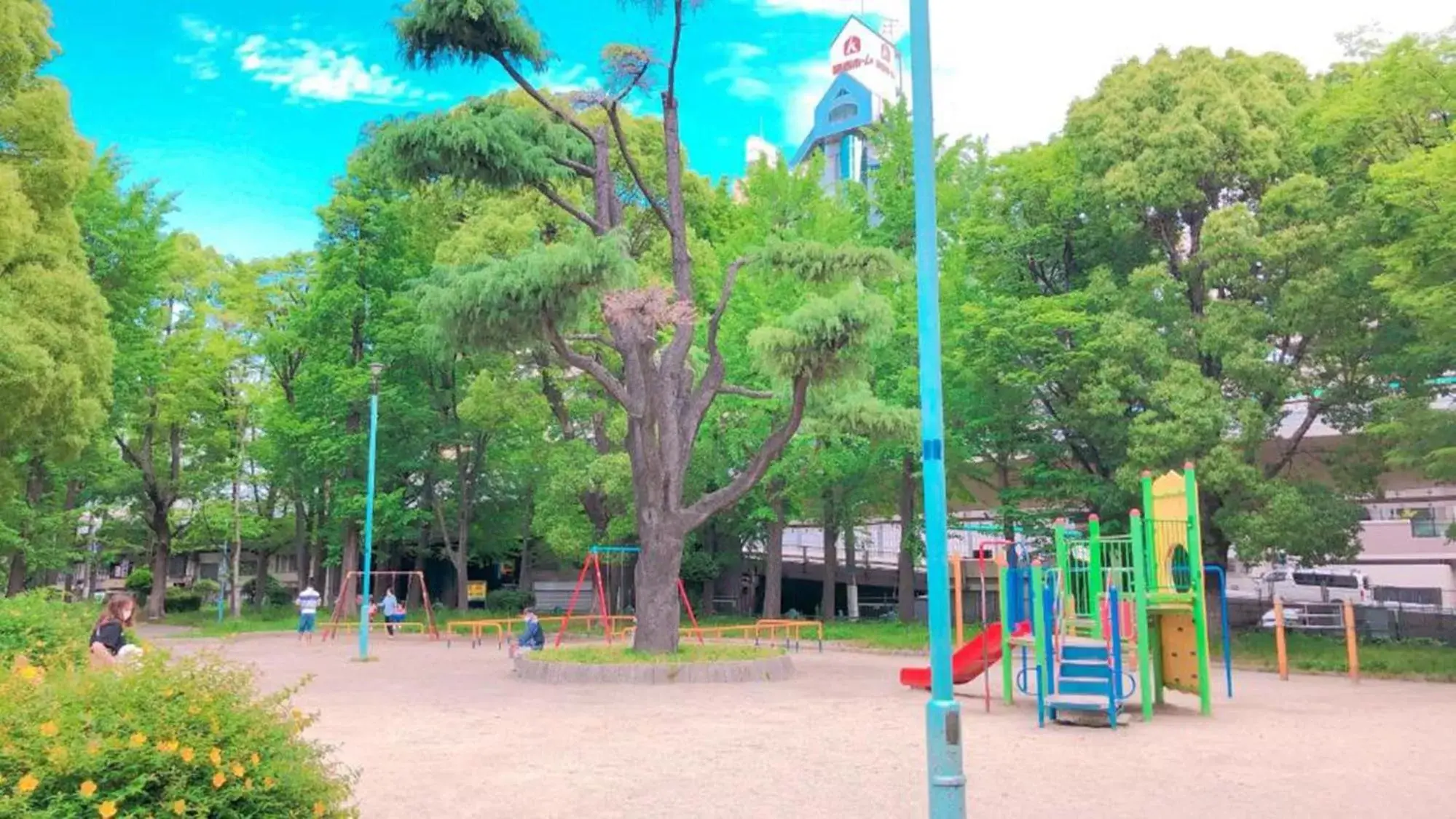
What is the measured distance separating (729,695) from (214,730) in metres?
10.5

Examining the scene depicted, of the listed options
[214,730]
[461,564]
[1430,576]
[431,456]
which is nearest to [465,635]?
[461,564]

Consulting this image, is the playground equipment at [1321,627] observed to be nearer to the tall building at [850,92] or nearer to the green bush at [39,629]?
the green bush at [39,629]

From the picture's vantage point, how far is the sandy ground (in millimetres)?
7785

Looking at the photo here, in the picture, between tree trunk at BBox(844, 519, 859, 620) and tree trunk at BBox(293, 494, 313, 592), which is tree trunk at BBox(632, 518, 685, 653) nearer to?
tree trunk at BBox(844, 519, 859, 620)

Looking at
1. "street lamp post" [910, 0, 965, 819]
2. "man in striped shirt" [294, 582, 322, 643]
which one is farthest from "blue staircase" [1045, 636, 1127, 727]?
"man in striped shirt" [294, 582, 322, 643]

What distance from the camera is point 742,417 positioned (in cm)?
2928

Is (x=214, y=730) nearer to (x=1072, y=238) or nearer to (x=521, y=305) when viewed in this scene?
(x=521, y=305)

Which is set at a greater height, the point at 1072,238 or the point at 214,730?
the point at 1072,238

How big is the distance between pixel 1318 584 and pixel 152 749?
39429 millimetres

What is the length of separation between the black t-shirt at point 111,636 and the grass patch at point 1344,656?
18.6 metres

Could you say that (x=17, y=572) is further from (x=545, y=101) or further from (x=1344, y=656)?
(x=1344, y=656)

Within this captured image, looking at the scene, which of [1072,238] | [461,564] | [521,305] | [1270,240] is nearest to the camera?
[521,305]

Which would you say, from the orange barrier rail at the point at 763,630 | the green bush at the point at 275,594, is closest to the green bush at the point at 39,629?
the orange barrier rail at the point at 763,630

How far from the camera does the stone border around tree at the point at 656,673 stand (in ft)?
54.2
